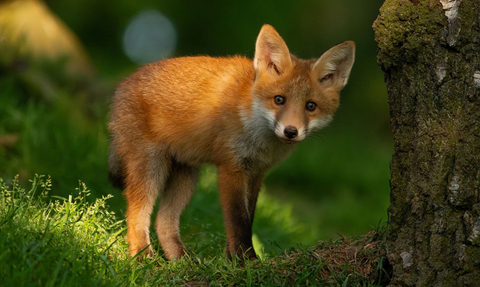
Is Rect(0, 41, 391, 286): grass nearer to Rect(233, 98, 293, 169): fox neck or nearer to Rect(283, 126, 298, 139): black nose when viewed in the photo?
Rect(233, 98, 293, 169): fox neck

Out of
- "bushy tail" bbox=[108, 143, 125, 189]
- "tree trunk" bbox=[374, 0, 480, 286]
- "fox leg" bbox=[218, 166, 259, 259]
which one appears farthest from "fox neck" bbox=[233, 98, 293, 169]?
"tree trunk" bbox=[374, 0, 480, 286]

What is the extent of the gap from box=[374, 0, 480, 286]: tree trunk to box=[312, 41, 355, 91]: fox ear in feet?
3.38

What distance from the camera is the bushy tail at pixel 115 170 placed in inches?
184

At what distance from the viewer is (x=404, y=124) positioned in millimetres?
3057

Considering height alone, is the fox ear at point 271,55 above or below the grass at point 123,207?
above

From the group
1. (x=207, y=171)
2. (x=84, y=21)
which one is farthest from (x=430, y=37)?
(x=84, y=21)

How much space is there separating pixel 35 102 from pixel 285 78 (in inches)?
156

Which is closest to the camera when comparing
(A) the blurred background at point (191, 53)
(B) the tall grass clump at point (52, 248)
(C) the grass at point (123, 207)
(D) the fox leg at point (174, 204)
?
(B) the tall grass clump at point (52, 248)

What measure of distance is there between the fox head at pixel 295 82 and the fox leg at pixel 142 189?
985mm

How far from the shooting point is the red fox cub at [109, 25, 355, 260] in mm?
4105

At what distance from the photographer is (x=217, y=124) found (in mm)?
4312

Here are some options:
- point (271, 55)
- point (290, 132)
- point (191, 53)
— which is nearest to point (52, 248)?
point (290, 132)

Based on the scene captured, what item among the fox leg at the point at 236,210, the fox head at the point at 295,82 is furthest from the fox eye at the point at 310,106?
the fox leg at the point at 236,210

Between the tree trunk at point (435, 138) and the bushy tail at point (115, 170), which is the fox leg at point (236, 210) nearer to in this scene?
the bushy tail at point (115, 170)
